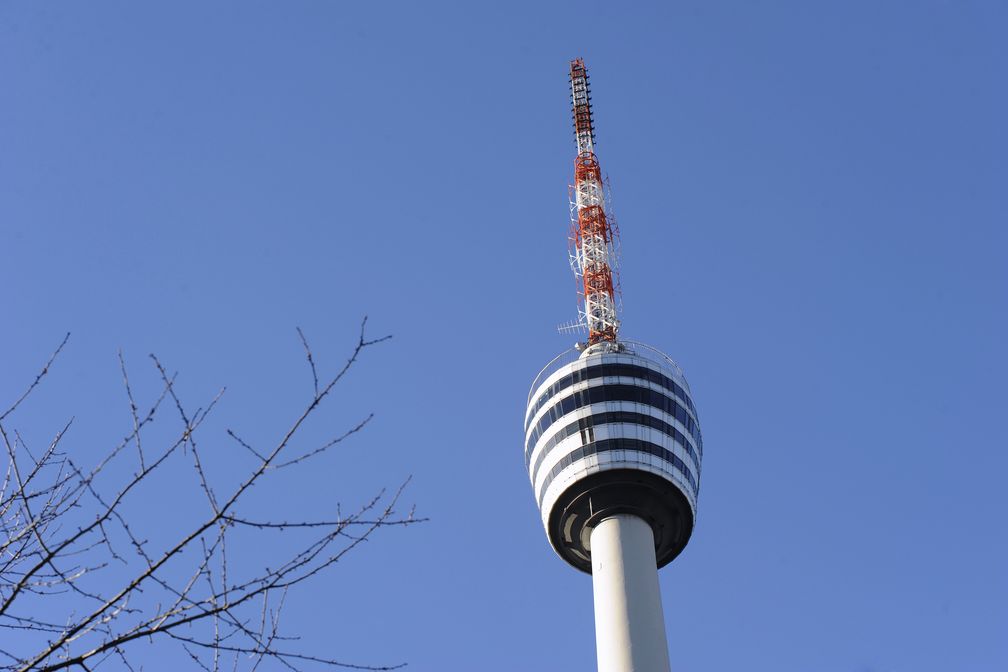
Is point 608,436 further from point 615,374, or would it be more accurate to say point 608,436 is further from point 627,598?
point 627,598

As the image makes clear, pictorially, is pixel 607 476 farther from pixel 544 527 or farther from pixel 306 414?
pixel 306 414

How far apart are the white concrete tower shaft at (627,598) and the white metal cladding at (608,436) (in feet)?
12.0

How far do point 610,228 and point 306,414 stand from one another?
258ft

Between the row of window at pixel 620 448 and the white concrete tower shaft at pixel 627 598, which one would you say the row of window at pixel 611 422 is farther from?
the white concrete tower shaft at pixel 627 598

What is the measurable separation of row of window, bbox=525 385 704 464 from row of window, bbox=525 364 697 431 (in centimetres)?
86

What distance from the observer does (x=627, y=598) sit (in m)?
74.2

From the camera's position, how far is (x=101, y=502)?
1155 cm

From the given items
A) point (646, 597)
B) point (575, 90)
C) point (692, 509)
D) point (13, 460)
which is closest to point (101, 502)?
point (13, 460)

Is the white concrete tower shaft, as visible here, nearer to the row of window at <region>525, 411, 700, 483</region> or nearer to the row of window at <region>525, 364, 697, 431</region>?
the row of window at <region>525, 411, 700, 483</region>

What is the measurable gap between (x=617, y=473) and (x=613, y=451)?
57.2 inches

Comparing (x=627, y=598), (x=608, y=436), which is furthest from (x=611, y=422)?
(x=627, y=598)

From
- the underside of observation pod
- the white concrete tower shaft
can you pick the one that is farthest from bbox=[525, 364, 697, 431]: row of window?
the white concrete tower shaft

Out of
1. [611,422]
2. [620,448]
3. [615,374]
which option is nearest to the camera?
[620,448]

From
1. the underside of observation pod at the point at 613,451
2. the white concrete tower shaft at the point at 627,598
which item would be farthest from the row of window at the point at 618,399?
the white concrete tower shaft at the point at 627,598
